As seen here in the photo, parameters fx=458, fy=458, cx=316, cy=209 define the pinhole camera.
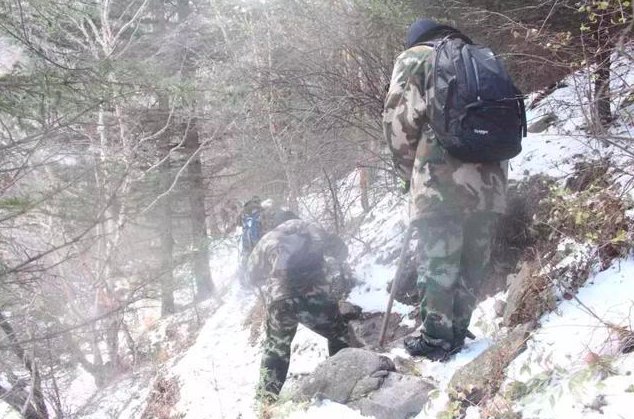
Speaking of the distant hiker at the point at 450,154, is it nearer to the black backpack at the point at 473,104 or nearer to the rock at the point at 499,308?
the black backpack at the point at 473,104

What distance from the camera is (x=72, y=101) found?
148 inches

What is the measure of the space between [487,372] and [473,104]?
1477 mm

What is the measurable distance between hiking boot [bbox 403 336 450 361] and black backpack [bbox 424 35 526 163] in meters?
1.32

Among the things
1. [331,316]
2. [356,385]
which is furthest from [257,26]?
[356,385]

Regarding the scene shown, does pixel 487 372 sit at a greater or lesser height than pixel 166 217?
greater

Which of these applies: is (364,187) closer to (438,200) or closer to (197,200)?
(438,200)

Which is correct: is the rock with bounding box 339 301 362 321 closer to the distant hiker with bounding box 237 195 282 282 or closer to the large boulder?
the distant hiker with bounding box 237 195 282 282

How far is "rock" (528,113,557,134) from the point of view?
535cm

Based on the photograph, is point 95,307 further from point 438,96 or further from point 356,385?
point 438,96

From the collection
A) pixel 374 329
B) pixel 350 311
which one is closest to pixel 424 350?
pixel 374 329

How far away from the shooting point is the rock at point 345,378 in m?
3.03

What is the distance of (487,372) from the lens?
244 cm

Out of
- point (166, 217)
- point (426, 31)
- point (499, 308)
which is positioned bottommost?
point (166, 217)

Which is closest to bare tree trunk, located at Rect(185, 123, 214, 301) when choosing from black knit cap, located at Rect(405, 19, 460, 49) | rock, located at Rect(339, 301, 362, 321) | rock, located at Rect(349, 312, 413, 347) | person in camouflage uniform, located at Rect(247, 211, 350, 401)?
rock, located at Rect(339, 301, 362, 321)
